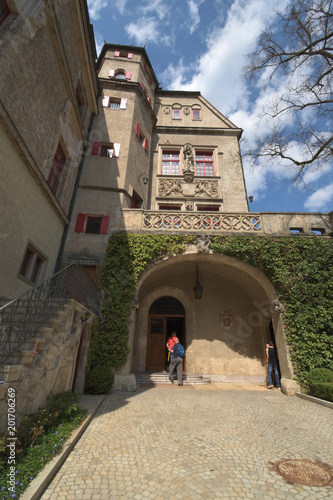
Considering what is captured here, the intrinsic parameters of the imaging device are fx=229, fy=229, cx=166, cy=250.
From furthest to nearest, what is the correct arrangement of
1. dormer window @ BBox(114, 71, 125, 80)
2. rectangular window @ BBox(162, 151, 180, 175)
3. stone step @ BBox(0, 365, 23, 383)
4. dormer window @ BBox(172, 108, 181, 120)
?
dormer window @ BBox(172, 108, 181, 120), dormer window @ BBox(114, 71, 125, 80), rectangular window @ BBox(162, 151, 180, 175), stone step @ BBox(0, 365, 23, 383)

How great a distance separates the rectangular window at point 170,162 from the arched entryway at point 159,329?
26.7 feet

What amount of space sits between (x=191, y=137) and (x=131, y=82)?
16.2ft

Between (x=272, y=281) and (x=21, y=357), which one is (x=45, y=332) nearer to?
(x=21, y=357)

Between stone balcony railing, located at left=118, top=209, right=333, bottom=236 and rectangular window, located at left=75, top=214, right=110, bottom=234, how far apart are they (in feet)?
2.76

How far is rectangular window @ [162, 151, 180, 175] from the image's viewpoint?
48.8 feet

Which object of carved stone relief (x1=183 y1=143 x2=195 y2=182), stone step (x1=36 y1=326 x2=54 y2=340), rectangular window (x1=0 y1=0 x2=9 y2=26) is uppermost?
carved stone relief (x1=183 y1=143 x2=195 y2=182)

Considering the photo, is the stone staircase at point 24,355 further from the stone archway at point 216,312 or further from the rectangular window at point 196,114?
the rectangular window at point 196,114

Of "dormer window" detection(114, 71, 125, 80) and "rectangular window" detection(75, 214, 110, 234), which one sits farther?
"dormer window" detection(114, 71, 125, 80)

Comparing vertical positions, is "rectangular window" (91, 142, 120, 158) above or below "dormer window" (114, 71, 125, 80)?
below

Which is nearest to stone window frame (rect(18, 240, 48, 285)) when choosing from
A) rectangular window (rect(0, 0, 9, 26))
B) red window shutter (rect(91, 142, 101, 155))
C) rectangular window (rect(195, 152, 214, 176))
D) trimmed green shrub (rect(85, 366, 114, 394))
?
trimmed green shrub (rect(85, 366, 114, 394))

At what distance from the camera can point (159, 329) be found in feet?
37.2

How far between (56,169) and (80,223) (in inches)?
97.8

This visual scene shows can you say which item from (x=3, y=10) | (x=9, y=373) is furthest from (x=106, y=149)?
(x=9, y=373)

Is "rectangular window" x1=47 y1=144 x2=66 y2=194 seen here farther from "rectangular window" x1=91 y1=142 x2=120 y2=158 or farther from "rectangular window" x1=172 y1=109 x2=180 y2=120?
"rectangular window" x1=172 y1=109 x2=180 y2=120
